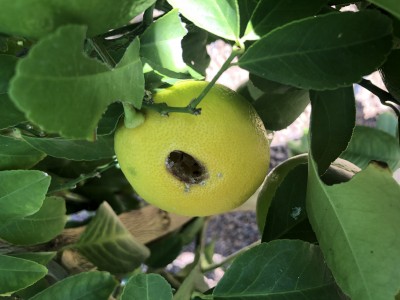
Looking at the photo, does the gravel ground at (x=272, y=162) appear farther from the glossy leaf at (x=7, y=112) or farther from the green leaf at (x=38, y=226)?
the glossy leaf at (x=7, y=112)

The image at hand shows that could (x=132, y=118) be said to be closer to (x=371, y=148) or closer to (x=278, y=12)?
(x=278, y=12)

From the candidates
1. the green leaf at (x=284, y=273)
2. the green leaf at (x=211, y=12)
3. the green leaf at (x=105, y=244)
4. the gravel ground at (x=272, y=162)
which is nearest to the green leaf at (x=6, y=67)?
the green leaf at (x=211, y=12)

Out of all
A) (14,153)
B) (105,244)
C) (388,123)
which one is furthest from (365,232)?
(388,123)

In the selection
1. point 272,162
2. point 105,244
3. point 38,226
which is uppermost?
point 38,226

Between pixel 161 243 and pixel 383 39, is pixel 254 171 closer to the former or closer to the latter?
pixel 383 39

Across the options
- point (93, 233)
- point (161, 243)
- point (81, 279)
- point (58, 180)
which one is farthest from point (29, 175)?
point (161, 243)

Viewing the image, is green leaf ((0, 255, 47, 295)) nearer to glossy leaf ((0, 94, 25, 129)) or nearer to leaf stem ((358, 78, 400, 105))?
glossy leaf ((0, 94, 25, 129))

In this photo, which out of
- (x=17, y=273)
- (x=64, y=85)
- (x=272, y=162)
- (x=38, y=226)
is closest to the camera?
(x=64, y=85)
